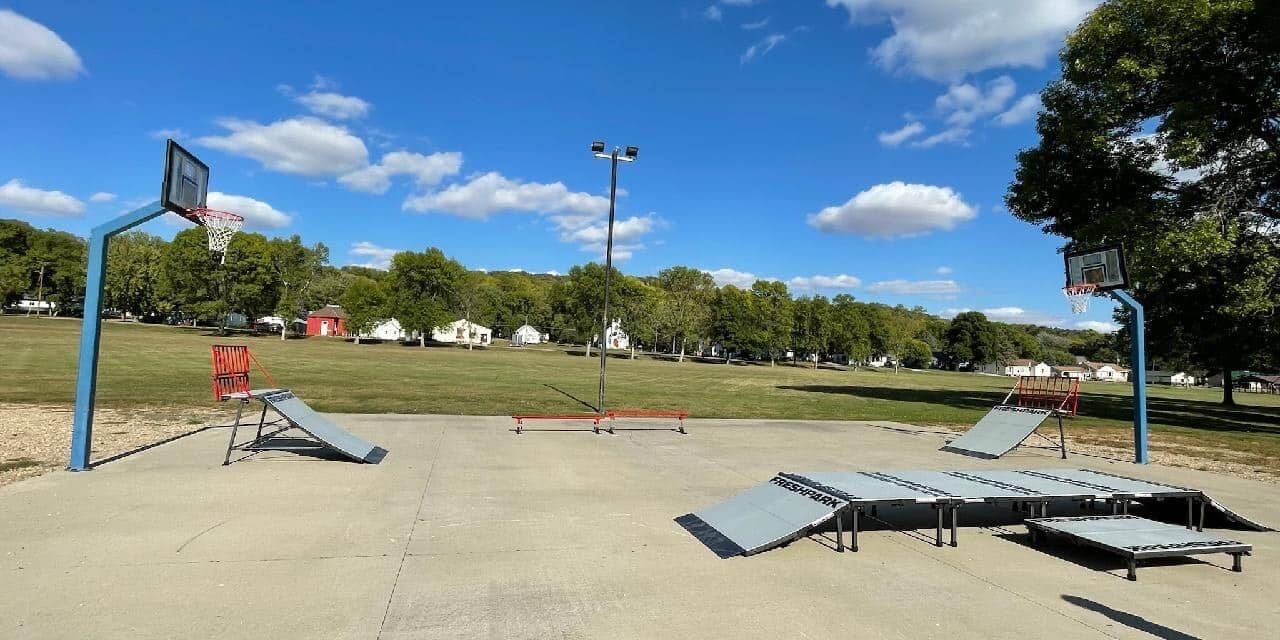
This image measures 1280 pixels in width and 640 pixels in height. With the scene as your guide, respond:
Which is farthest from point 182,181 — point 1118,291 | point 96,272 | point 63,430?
point 1118,291

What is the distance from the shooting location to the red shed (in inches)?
4281

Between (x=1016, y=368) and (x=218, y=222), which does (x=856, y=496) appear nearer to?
(x=218, y=222)

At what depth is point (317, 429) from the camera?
9.96 metres

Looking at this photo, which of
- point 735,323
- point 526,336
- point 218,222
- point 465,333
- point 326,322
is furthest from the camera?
point 526,336

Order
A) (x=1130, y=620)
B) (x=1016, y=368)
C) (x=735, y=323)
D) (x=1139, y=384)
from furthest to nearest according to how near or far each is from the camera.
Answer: (x=1016, y=368) → (x=735, y=323) → (x=1139, y=384) → (x=1130, y=620)

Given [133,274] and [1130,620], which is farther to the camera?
[133,274]

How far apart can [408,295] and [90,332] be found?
7484cm

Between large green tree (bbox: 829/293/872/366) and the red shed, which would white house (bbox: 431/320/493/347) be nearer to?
the red shed

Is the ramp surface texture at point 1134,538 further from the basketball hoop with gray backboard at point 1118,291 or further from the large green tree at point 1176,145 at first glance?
the large green tree at point 1176,145

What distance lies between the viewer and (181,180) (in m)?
9.41

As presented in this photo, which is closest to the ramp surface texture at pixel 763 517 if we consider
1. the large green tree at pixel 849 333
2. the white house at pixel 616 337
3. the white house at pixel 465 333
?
the white house at pixel 616 337

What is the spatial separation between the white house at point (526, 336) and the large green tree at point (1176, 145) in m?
102

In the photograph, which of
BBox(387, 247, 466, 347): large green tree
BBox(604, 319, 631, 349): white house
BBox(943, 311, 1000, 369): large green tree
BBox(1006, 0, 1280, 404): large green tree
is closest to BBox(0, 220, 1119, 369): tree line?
BBox(387, 247, 466, 347): large green tree

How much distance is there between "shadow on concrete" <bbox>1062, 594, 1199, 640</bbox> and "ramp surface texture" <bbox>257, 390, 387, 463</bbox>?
28.8 feet
